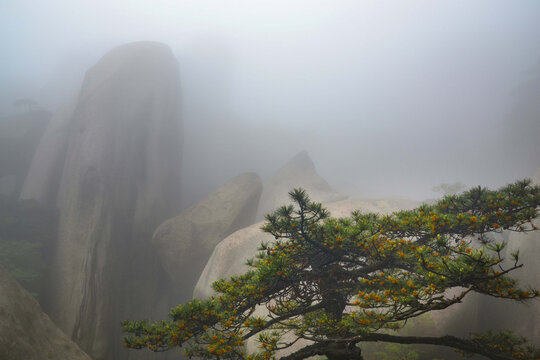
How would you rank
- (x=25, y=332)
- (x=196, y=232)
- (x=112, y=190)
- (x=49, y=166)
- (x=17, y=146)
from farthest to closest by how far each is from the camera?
(x=17, y=146) < (x=49, y=166) < (x=112, y=190) < (x=196, y=232) < (x=25, y=332)

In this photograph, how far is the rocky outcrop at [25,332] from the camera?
4.14m

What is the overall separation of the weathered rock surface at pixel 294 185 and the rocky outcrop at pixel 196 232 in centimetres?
331

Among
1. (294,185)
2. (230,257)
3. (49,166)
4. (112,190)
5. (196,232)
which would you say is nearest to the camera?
(230,257)

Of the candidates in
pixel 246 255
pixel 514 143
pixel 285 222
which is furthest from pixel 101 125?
pixel 514 143

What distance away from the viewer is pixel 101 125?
38.8 feet

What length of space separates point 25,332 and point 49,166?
11.1 m

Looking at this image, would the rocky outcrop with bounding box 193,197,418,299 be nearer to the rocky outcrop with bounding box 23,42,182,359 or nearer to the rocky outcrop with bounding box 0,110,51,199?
the rocky outcrop with bounding box 23,42,182,359

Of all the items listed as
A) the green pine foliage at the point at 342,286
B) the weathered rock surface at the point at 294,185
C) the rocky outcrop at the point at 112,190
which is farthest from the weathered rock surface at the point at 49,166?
the green pine foliage at the point at 342,286

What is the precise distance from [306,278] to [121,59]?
16918mm

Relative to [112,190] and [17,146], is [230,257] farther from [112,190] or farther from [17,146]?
[17,146]

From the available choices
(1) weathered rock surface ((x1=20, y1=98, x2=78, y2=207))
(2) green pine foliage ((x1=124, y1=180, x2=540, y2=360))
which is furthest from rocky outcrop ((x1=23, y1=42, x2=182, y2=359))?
Answer: (2) green pine foliage ((x1=124, y1=180, x2=540, y2=360))

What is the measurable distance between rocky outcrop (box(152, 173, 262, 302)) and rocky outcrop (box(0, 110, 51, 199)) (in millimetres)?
9826

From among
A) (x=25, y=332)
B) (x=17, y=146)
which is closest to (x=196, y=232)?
(x=25, y=332)

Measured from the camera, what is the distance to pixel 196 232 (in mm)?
10836
